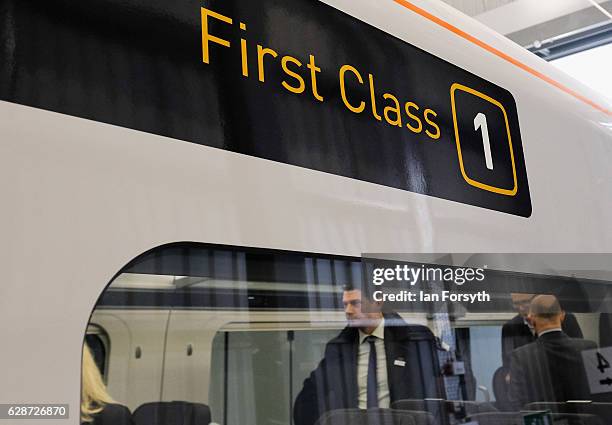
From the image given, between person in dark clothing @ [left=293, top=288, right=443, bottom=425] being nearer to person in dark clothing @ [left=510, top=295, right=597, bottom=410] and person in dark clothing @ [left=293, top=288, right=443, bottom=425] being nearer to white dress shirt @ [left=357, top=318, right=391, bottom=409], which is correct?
white dress shirt @ [left=357, top=318, right=391, bottom=409]

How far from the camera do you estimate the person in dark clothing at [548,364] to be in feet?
5.40

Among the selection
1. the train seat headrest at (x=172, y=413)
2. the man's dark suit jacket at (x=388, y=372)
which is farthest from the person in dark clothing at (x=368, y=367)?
the train seat headrest at (x=172, y=413)

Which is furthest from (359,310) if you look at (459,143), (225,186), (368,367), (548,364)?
(548,364)

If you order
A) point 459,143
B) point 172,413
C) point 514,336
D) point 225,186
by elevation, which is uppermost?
point 459,143

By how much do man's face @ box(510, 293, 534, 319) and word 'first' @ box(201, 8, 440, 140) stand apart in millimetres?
437

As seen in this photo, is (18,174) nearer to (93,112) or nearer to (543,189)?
(93,112)

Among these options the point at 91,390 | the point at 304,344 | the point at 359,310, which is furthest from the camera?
the point at 359,310

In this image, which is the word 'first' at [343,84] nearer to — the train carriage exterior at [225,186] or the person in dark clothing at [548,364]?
the train carriage exterior at [225,186]

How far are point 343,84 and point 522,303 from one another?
2.33ft

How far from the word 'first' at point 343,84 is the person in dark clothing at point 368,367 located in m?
Result: 0.38

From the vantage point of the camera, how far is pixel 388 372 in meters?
1.34

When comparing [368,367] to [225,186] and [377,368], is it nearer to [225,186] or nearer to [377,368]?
[377,368]

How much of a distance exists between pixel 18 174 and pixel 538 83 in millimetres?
1558

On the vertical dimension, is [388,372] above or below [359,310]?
below
